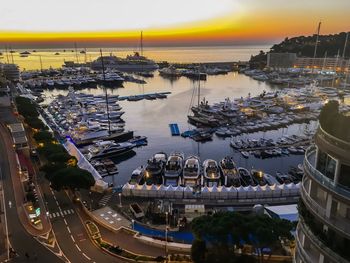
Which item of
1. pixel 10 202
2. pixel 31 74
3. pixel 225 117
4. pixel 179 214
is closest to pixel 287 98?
pixel 225 117

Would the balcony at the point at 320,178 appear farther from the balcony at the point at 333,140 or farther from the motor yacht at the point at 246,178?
the motor yacht at the point at 246,178

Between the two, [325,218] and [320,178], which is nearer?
[325,218]

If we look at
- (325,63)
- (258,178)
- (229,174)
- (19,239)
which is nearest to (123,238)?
(19,239)

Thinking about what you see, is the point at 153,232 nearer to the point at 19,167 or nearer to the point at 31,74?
the point at 19,167

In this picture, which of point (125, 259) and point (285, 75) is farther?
point (285, 75)

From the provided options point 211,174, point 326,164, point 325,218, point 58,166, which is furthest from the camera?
point 211,174

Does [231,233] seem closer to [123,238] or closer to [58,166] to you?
[123,238]
